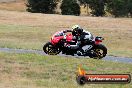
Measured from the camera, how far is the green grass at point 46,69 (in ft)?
61.7

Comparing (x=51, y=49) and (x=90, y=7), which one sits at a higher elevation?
(x=51, y=49)

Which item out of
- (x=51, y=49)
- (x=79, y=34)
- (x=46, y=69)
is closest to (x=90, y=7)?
(x=51, y=49)

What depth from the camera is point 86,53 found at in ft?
87.5

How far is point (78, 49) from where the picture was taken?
26828 millimetres

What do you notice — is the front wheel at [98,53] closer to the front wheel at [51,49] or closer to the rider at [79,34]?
the rider at [79,34]

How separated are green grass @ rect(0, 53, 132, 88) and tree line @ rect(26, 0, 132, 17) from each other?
207 ft

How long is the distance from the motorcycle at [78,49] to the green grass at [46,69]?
152cm

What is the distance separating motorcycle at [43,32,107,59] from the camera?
26516 mm

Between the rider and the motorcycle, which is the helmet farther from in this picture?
the motorcycle

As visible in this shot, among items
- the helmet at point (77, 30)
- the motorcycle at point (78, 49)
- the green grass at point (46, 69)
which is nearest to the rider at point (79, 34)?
the helmet at point (77, 30)

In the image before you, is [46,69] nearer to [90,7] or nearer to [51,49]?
[51,49]

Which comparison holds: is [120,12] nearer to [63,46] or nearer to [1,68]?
[63,46]

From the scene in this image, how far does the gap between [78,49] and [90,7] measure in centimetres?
7082

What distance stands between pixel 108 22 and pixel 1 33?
22.2 metres
